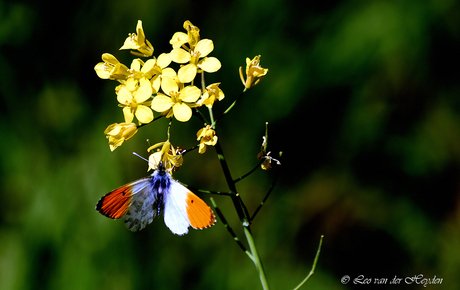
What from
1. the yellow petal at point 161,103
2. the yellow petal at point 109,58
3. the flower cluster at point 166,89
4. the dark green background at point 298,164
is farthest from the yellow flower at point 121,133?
the dark green background at point 298,164

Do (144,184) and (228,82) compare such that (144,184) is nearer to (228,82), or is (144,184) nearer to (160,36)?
(228,82)

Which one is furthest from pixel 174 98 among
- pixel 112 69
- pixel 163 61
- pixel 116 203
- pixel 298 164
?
pixel 298 164

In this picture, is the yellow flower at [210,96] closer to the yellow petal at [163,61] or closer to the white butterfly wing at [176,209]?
the yellow petal at [163,61]

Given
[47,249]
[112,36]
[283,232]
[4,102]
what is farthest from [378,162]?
[4,102]

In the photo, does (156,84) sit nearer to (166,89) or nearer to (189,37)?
(166,89)

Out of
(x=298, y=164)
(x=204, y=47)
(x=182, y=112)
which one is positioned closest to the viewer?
(x=182, y=112)
